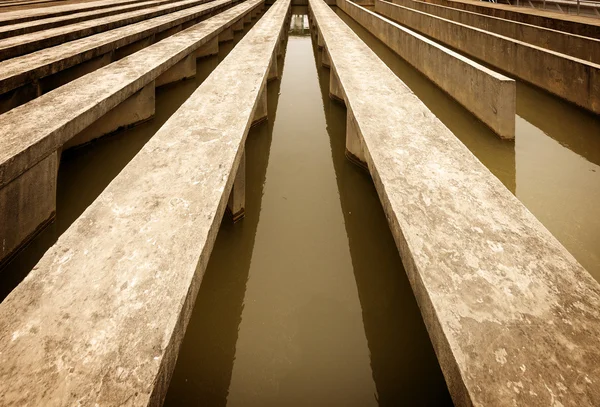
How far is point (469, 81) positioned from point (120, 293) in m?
3.12

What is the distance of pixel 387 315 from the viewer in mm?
1258

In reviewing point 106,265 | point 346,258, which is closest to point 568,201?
point 346,258

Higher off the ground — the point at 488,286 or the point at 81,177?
the point at 81,177

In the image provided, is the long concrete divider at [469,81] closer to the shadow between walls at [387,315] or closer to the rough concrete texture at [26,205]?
the shadow between walls at [387,315]

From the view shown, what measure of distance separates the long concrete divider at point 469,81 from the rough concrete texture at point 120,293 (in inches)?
81.7

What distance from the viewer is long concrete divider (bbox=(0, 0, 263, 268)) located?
4.44ft

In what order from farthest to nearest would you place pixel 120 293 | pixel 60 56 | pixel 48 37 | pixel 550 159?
pixel 48 37
pixel 60 56
pixel 550 159
pixel 120 293

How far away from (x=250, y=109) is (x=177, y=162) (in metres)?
0.77

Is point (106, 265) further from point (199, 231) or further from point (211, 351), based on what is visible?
point (211, 351)

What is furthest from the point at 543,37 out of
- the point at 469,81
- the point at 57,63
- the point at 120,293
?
the point at 120,293

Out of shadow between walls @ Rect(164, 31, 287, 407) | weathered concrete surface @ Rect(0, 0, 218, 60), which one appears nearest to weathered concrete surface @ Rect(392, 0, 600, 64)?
shadow between walls @ Rect(164, 31, 287, 407)

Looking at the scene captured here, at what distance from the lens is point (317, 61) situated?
214 inches

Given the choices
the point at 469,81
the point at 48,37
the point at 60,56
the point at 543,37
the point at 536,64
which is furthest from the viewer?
the point at 543,37

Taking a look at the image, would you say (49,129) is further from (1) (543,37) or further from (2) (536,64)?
(1) (543,37)
